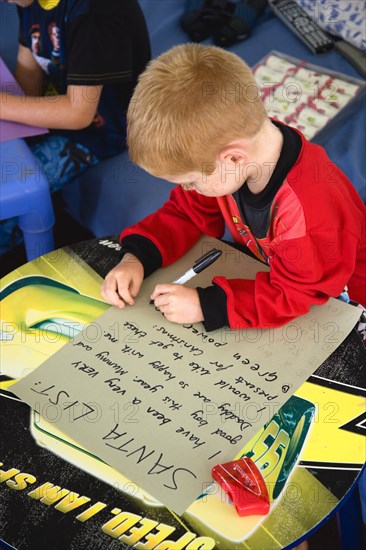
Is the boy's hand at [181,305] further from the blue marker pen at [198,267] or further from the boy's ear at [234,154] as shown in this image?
the boy's ear at [234,154]

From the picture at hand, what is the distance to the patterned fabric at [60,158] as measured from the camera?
1473 millimetres

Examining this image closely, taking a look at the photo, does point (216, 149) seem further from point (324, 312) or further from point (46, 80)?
point (46, 80)

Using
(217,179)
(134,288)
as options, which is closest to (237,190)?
(217,179)

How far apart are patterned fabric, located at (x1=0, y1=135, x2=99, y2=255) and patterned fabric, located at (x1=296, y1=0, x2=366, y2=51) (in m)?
0.79

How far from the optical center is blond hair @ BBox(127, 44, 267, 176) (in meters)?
0.79

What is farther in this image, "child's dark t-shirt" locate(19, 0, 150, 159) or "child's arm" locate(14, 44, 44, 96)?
"child's arm" locate(14, 44, 44, 96)

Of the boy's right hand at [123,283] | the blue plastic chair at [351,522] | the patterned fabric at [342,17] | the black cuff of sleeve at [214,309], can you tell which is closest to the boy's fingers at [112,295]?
the boy's right hand at [123,283]

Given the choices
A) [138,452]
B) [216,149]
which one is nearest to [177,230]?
[216,149]

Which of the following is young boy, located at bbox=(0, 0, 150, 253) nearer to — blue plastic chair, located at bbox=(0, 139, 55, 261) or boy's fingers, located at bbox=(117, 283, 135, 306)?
blue plastic chair, located at bbox=(0, 139, 55, 261)

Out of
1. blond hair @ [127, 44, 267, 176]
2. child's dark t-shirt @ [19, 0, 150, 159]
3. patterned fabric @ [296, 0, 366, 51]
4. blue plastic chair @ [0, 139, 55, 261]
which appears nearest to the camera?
blond hair @ [127, 44, 267, 176]

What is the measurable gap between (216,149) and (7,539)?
50 cm

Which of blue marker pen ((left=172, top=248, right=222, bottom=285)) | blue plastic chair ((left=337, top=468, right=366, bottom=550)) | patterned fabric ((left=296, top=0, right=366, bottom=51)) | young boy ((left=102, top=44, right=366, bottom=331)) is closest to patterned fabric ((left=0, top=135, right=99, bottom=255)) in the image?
young boy ((left=102, top=44, right=366, bottom=331))

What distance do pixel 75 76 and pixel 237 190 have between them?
0.51 meters

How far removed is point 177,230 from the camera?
1.02 metres
